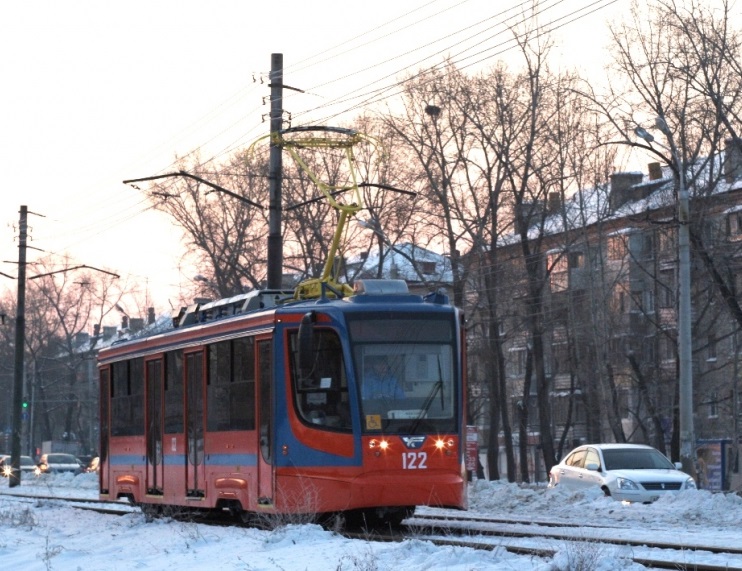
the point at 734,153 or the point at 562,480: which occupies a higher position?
the point at 734,153

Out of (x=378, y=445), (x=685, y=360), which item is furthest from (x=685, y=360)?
(x=378, y=445)

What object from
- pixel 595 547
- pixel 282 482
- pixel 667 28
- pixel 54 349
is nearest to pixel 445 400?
pixel 282 482

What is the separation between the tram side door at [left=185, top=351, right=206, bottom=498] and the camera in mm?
19859

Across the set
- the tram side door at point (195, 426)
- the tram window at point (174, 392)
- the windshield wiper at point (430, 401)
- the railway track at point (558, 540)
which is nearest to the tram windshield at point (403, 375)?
the windshield wiper at point (430, 401)

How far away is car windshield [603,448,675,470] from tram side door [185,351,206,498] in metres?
9.01

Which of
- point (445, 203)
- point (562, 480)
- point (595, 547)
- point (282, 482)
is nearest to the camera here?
point (595, 547)

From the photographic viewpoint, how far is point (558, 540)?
15.1 meters

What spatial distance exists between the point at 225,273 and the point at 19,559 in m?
40.3

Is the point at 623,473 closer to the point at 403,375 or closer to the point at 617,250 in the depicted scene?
the point at 403,375

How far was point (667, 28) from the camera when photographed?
3838 centimetres

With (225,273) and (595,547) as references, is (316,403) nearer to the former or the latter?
(595,547)

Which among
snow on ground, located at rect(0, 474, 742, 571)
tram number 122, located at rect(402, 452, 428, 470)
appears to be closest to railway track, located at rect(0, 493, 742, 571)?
snow on ground, located at rect(0, 474, 742, 571)

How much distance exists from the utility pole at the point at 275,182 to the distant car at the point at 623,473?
6560 mm

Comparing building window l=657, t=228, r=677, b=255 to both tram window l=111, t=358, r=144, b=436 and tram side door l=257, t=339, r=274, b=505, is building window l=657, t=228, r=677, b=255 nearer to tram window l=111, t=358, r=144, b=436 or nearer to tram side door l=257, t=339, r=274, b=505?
tram window l=111, t=358, r=144, b=436
